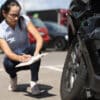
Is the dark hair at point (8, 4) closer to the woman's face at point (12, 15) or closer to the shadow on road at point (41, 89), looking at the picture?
the woman's face at point (12, 15)

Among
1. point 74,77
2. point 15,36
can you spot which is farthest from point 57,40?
point 74,77

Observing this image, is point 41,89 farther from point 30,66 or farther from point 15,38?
point 15,38

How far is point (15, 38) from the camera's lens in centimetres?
809

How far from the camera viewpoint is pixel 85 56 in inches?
248

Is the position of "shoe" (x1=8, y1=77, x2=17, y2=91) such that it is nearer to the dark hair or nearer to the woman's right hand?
the woman's right hand

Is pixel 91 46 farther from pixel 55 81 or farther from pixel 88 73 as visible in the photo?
pixel 55 81

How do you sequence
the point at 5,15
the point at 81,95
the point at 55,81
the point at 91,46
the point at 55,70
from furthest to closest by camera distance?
the point at 55,70 → the point at 55,81 → the point at 5,15 → the point at 81,95 → the point at 91,46

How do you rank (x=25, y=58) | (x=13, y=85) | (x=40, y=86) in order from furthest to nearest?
(x=40, y=86)
(x=13, y=85)
(x=25, y=58)

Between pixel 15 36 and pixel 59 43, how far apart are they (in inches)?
574

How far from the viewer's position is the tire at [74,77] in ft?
21.0

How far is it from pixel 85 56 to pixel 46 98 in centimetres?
171

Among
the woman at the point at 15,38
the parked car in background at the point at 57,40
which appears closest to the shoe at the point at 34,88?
the woman at the point at 15,38

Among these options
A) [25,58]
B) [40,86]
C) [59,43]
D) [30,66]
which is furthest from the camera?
[59,43]

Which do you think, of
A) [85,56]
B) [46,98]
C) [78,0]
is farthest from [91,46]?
[46,98]
